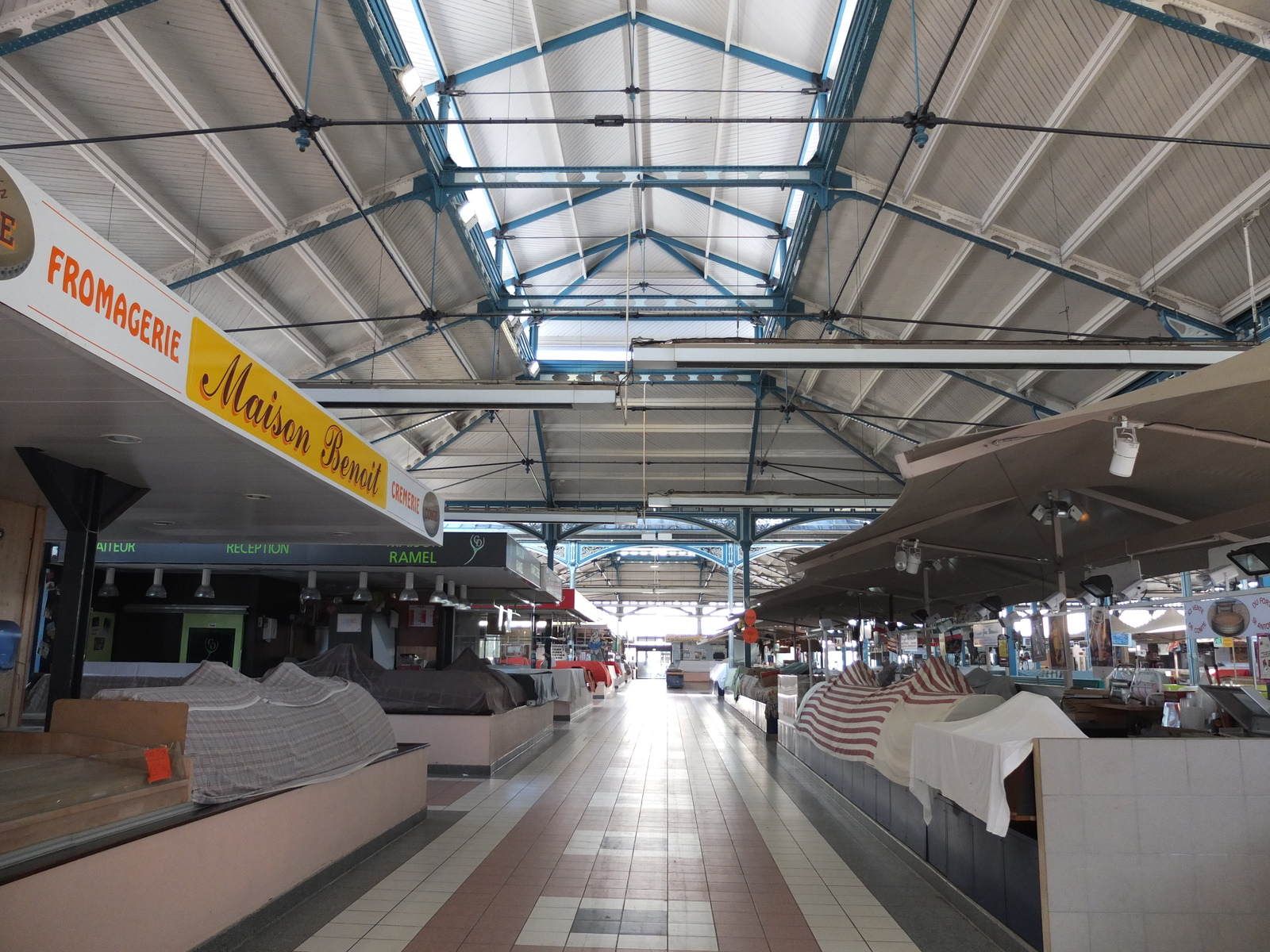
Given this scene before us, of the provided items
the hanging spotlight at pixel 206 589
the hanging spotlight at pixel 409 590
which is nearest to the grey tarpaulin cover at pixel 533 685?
the hanging spotlight at pixel 409 590

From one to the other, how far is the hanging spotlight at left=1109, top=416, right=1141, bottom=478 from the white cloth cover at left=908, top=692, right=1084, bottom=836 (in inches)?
50.3

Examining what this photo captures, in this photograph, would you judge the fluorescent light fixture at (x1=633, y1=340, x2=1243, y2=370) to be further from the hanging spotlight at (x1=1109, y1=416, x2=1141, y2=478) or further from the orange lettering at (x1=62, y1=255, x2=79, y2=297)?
the orange lettering at (x1=62, y1=255, x2=79, y2=297)

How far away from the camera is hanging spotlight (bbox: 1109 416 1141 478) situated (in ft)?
14.2

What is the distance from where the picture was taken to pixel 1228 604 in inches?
449

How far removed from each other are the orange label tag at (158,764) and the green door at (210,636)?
37.3ft

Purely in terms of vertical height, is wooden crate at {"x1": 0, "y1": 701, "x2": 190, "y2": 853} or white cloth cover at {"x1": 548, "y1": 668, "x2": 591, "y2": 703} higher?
wooden crate at {"x1": 0, "y1": 701, "x2": 190, "y2": 853}

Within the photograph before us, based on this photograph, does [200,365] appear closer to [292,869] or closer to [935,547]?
[292,869]

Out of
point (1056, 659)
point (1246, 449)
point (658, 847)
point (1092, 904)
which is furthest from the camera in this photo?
point (1056, 659)

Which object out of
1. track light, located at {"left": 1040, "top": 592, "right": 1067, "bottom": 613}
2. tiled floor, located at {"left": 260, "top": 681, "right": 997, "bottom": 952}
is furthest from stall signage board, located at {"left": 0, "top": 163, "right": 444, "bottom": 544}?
track light, located at {"left": 1040, "top": 592, "right": 1067, "bottom": 613}

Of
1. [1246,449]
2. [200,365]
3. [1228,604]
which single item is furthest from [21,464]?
[1228,604]

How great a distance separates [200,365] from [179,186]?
789 cm

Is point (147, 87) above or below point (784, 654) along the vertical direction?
above

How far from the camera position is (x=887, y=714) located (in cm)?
688

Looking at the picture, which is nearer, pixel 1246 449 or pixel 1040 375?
pixel 1246 449
